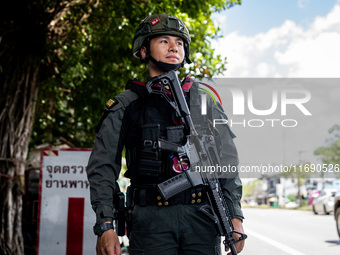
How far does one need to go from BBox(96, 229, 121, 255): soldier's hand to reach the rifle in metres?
0.32

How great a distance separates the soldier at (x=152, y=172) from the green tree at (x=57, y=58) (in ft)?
14.6

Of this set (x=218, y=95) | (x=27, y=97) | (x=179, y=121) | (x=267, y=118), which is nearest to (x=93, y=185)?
(x=179, y=121)

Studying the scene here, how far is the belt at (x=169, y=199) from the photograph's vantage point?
2.52m

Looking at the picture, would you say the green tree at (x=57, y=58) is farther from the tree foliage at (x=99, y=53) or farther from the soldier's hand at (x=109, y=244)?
the soldier's hand at (x=109, y=244)

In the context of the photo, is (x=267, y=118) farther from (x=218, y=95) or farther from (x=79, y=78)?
(x=79, y=78)

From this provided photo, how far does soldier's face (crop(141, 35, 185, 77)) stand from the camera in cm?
281

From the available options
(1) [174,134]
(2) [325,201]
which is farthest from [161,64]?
(2) [325,201]

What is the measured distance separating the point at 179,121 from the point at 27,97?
5385mm

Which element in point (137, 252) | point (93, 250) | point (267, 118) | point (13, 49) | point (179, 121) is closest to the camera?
point (137, 252)

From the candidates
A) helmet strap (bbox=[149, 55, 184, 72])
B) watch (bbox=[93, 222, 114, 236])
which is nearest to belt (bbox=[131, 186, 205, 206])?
watch (bbox=[93, 222, 114, 236])

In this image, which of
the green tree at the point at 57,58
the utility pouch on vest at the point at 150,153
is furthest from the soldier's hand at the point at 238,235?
the green tree at the point at 57,58

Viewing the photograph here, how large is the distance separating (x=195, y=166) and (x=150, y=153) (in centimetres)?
25

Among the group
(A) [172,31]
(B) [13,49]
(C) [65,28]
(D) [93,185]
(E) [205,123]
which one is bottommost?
(D) [93,185]

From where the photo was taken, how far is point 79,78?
1004cm
